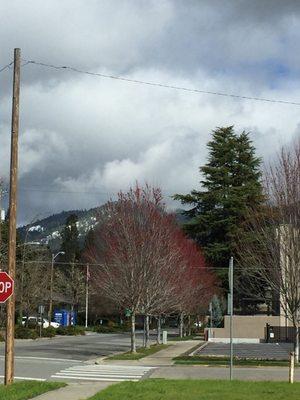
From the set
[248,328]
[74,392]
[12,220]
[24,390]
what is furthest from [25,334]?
[24,390]

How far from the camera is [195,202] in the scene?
222 feet

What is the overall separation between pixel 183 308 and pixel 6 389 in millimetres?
36693

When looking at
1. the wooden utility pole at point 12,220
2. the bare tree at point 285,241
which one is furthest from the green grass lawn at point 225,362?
the wooden utility pole at point 12,220

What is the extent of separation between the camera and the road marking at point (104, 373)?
71.3ft

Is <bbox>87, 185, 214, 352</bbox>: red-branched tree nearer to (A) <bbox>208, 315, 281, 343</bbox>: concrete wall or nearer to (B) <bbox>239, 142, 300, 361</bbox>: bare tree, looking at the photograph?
(B) <bbox>239, 142, 300, 361</bbox>: bare tree

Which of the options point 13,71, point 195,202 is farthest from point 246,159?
point 13,71

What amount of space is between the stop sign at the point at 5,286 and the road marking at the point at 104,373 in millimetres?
5582

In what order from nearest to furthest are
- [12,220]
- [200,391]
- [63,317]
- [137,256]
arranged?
[200,391], [12,220], [137,256], [63,317]

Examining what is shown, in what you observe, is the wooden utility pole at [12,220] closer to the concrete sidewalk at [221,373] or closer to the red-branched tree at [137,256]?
the concrete sidewalk at [221,373]

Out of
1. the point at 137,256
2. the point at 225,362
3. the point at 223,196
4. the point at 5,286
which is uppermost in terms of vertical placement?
the point at 223,196

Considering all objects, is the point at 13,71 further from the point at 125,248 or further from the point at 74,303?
the point at 74,303

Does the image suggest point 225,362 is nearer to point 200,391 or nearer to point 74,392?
point 74,392

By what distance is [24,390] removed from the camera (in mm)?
16047

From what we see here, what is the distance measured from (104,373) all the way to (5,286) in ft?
26.5
